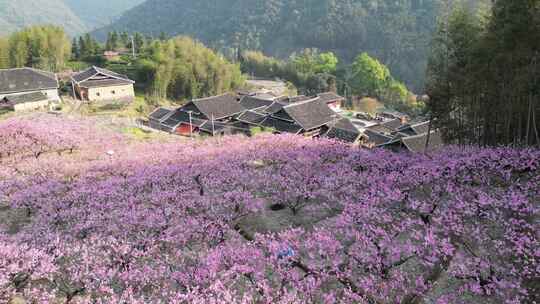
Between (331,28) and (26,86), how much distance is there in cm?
8515

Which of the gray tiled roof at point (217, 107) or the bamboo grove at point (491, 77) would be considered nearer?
the bamboo grove at point (491, 77)

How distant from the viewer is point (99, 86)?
34375mm

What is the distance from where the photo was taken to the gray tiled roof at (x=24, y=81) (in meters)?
29.0

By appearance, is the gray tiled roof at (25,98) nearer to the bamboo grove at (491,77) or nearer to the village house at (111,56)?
the village house at (111,56)

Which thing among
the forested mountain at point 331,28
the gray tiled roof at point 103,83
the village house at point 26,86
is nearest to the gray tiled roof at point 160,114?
the gray tiled roof at point 103,83

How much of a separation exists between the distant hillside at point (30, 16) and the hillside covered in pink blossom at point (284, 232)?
166143 mm

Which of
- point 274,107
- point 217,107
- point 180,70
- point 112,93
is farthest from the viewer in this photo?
point 180,70

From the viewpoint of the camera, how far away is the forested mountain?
86.7 metres

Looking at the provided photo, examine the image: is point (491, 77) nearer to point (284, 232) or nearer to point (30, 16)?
point (284, 232)

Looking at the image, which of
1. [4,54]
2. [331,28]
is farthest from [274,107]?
[331,28]

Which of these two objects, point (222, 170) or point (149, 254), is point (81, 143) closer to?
point (222, 170)

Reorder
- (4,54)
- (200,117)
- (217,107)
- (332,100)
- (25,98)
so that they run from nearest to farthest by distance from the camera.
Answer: (25,98)
(200,117)
(217,107)
(4,54)
(332,100)

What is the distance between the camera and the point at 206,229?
5.66m

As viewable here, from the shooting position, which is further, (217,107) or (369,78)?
(369,78)
